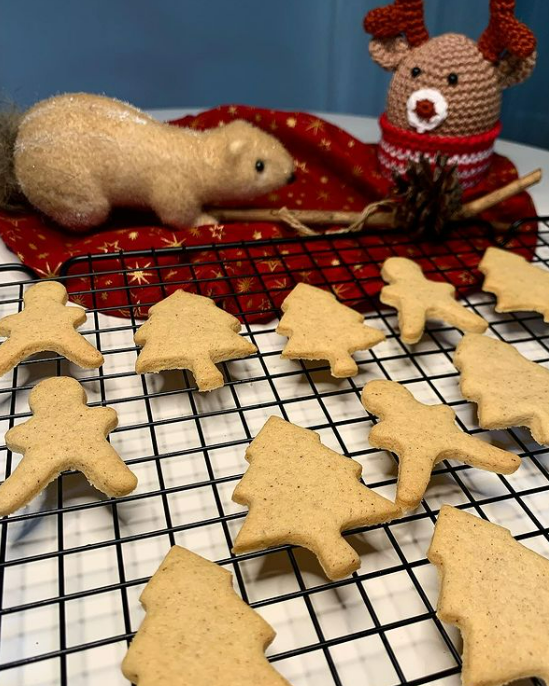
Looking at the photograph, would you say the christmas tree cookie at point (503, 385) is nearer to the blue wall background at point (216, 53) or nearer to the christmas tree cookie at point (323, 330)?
the christmas tree cookie at point (323, 330)

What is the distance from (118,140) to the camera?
1071mm

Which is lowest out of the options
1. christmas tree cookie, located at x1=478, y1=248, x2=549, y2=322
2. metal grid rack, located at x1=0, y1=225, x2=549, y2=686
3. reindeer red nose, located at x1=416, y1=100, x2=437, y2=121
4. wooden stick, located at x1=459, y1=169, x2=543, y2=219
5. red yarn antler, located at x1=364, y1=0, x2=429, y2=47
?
metal grid rack, located at x1=0, y1=225, x2=549, y2=686

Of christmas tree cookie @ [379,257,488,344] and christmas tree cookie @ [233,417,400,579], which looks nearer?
christmas tree cookie @ [233,417,400,579]

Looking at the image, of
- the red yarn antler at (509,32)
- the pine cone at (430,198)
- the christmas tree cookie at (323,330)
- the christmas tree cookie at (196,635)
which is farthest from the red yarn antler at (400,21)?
the christmas tree cookie at (196,635)

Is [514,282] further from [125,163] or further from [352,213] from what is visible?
[125,163]

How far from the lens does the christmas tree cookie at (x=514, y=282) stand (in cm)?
92

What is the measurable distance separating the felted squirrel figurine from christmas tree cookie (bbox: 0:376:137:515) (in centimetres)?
46

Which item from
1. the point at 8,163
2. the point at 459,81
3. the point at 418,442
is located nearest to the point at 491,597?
the point at 418,442

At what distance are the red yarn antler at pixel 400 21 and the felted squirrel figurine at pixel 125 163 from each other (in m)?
0.29

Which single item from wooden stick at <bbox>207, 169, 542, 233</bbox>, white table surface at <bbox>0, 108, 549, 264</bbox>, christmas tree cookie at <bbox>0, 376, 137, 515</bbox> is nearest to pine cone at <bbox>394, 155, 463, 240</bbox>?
wooden stick at <bbox>207, 169, 542, 233</bbox>

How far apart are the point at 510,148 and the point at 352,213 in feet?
1.73

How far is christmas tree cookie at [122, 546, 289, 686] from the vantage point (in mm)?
486

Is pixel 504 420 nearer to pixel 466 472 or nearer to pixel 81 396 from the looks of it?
pixel 466 472

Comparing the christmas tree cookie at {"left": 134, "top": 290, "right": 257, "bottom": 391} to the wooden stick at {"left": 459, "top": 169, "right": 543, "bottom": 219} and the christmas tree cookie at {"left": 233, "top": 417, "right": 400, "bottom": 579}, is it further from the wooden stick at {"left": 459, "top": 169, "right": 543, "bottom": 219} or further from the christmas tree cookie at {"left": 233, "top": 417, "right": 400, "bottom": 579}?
the wooden stick at {"left": 459, "top": 169, "right": 543, "bottom": 219}
